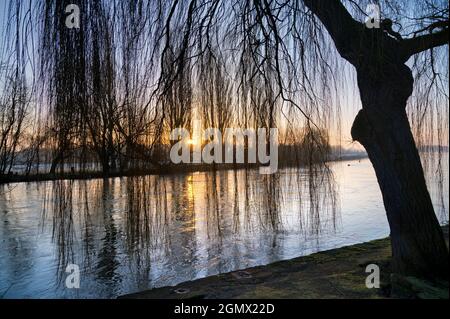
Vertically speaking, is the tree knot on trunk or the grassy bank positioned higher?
the tree knot on trunk

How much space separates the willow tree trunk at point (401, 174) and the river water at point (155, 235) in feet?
1.07

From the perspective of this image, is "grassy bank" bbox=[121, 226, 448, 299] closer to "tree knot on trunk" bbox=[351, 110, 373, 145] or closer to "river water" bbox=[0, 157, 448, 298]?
"river water" bbox=[0, 157, 448, 298]

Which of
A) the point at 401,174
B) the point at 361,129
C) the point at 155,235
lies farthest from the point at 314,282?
the point at 155,235

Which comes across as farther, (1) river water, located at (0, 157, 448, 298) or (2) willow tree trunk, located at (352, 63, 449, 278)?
(2) willow tree trunk, located at (352, 63, 449, 278)

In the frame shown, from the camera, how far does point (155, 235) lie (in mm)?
4141

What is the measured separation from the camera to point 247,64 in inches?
131

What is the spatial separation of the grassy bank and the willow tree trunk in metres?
0.17

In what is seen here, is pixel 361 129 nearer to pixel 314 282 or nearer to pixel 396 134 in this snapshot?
pixel 396 134

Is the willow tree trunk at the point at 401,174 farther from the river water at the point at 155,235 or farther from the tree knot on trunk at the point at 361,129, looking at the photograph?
the river water at the point at 155,235

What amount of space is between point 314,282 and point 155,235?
1730 mm

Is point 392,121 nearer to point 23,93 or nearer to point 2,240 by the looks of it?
point 23,93

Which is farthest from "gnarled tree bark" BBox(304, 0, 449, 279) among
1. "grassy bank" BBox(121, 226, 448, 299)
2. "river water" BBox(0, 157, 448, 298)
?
"river water" BBox(0, 157, 448, 298)

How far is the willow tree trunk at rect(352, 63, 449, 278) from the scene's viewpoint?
3.00 metres
